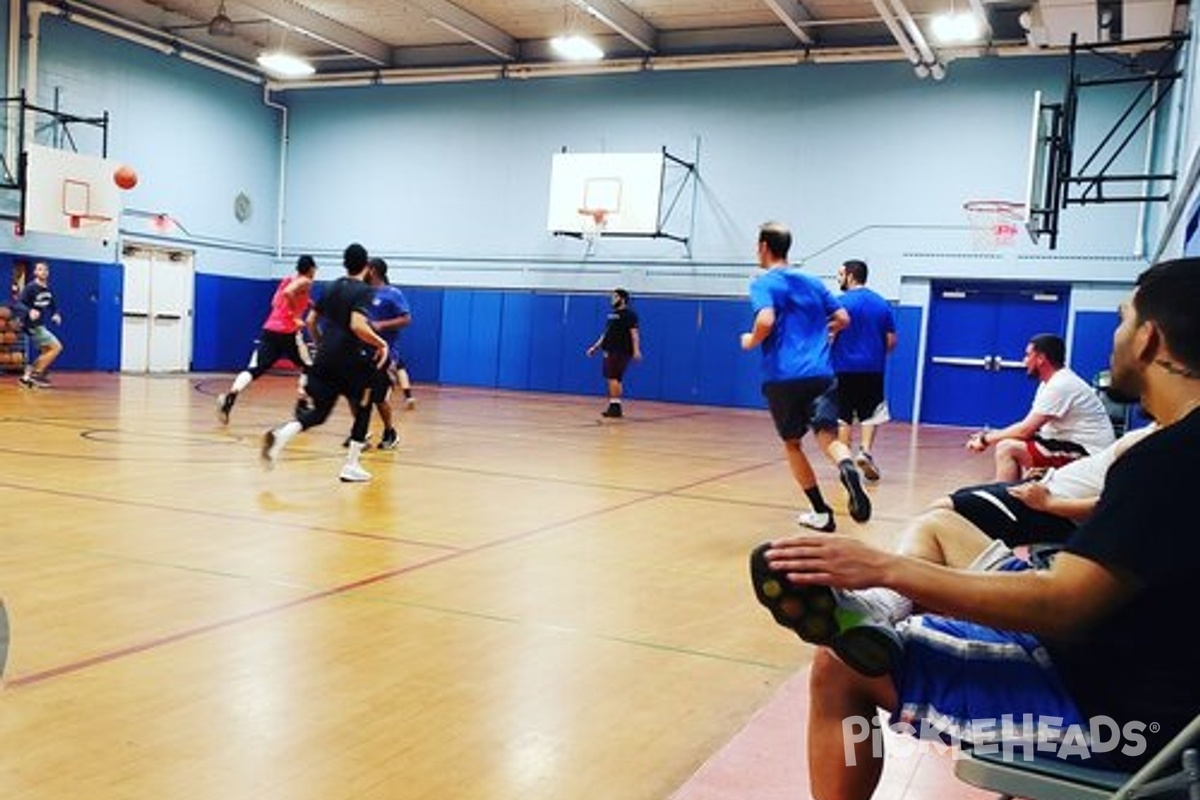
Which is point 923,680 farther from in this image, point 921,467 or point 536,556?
point 921,467

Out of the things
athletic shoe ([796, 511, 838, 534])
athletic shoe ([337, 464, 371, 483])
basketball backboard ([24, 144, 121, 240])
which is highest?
basketball backboard ([24, 144, 121, 240])

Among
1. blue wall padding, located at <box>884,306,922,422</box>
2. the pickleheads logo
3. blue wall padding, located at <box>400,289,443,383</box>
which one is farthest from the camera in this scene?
blue wall padding, located at <box>400,289,443,383</box>

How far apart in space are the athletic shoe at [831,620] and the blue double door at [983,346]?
1585 cm

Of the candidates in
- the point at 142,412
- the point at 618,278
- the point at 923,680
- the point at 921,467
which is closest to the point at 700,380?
the point at 618,278

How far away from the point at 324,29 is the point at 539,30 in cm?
388

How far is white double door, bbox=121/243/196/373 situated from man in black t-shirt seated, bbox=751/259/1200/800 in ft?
62.2

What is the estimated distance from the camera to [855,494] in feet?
18.9

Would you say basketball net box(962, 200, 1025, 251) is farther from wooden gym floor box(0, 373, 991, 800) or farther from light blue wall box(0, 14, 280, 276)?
light blue wall box(0, 14, 280, 276)

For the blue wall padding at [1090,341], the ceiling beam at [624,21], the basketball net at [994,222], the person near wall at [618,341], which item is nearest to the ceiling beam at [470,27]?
the ceiling beam at [624,21]

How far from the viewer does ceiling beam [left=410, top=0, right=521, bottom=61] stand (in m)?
17.3

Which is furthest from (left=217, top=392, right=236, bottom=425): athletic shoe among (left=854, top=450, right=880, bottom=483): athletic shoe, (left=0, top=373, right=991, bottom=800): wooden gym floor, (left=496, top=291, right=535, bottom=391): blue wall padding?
(left=496, top=291, right=535, bottom=391): blue wall padding

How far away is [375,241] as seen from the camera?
21109 mm

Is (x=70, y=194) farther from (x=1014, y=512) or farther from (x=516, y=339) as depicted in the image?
(x=1014, y=512)

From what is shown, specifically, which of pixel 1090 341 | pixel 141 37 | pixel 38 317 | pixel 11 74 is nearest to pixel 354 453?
pixel 38 317
